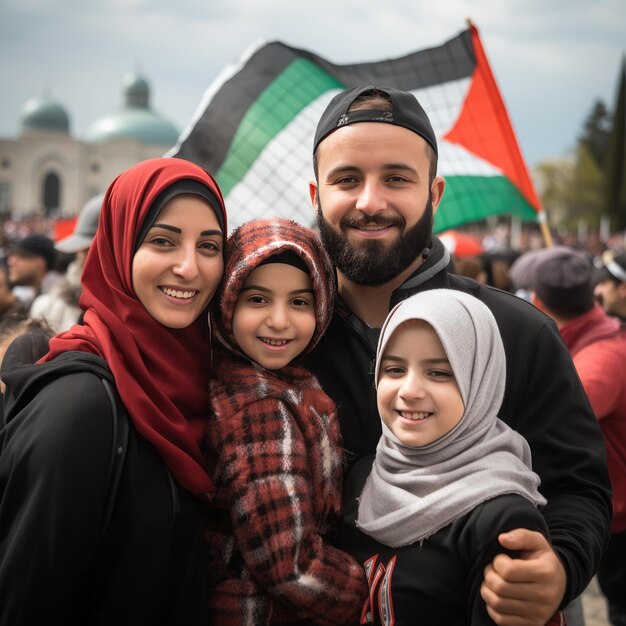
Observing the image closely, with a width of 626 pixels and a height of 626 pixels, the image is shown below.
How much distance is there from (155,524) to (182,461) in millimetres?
170

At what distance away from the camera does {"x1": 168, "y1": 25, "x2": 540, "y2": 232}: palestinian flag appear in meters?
4.77

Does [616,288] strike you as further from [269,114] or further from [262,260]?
[262,260]

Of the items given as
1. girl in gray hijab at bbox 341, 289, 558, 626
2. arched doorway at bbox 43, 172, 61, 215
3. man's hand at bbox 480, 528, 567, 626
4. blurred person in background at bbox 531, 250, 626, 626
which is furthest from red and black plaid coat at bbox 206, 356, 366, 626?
arched doorway at bbox 43, 172, 61, 215

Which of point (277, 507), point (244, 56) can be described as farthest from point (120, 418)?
point (244, 56)

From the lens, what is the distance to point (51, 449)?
1716 mm

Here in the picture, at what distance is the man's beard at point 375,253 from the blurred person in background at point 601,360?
5.22 feet

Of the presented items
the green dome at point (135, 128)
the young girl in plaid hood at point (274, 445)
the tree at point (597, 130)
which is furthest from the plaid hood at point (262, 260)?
the green dome at point (135, 128)

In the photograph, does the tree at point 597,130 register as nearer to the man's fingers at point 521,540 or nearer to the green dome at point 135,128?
the green dome at point 135,128

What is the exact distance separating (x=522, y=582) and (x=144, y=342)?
1.16 m

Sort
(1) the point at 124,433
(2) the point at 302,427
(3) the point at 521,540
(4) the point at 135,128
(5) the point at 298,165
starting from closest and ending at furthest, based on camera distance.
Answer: (3) the point at 521,540
(1) the point at 124,433
(2) the point at 302,427
(5) the point at 298,165
(4) the point at 135,128

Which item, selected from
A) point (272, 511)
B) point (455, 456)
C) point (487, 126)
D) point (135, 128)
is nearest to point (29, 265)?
Result: point (487, 126)

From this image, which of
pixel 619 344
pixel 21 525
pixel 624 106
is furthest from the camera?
pixel 624 106

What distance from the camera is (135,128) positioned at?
8394cm

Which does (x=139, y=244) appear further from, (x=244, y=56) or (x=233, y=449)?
(x=244, y=56)
